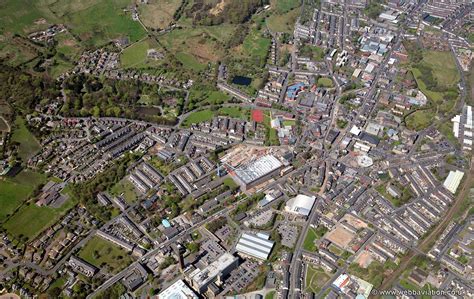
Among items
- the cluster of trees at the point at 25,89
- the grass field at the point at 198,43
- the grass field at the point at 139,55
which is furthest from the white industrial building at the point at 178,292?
the grass field at the point at 139,55

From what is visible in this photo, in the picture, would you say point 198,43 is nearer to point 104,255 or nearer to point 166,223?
point 166,223

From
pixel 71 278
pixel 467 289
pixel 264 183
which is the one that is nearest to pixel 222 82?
pixel 264 183

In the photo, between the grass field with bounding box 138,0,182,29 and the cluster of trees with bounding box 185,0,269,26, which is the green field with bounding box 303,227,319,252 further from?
Answer: the grass field with bounding box 138,0,182,29

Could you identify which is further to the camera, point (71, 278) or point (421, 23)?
point (421, 23)

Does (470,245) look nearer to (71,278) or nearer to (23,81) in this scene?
(71,278)

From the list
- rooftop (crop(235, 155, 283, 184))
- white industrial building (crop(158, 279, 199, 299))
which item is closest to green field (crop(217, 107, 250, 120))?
rooftop (crop(235, 155, 283, 184))

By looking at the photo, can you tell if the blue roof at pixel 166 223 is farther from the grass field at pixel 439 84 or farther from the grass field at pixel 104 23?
the grass field at pixel 104 23
